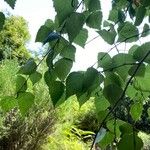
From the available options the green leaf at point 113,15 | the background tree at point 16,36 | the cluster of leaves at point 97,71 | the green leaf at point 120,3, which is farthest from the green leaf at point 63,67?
the background tree at point 16,36

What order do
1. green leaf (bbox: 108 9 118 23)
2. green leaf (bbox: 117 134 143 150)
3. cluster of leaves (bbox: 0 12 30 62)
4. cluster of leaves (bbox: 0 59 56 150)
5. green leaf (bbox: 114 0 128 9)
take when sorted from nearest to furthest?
1. green leaf (bbox: 117 134 143 150)
2. green leaf (bbox: 108 9 118 23)
3. green leaf (bbox: 114 0 128 9)
4. cluster of leaves (bbox: 0 59 56 150)
5. cluster of leaves (bbox: 0 12 30 62)

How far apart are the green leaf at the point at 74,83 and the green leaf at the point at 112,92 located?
0.04m

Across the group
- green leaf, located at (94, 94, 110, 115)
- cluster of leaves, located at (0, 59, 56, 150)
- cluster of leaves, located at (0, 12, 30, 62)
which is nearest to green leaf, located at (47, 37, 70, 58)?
green leaf, located at (94, 94, 110, 115)

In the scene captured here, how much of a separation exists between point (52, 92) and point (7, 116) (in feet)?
14.7

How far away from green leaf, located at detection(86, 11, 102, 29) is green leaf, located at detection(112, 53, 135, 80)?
7 centimetres

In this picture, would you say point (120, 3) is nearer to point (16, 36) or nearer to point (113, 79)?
point (113, 79)

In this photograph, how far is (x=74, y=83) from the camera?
0.56 meters

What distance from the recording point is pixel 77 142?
19.6 feet

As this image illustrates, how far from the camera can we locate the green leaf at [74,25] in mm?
501

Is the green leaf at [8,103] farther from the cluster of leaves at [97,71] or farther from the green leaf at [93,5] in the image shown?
the green leaf at [93,5]

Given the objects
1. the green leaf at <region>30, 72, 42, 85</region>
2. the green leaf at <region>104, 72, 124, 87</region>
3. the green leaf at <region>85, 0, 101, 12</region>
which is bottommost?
the green leaf at <region>30, 72, 42, 85</region>

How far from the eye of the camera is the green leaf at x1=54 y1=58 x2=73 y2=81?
1.91ft

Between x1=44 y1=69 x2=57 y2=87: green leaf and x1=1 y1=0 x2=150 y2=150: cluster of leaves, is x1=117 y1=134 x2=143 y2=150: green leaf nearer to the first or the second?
x1=1 y1=0 x2=150 y2=150: cluster of leaves

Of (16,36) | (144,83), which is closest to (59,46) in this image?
(144,83)
